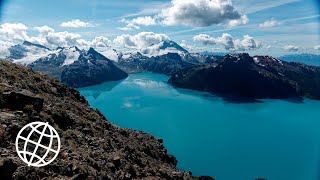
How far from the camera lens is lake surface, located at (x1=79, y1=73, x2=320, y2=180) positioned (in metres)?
88.7

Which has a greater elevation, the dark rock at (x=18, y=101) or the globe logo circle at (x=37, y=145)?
the dark rock at (x=18, y=101)

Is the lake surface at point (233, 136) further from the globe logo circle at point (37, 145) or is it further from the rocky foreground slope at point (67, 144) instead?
the globe logo circle at point (37, 145)

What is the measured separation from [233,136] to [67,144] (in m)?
112

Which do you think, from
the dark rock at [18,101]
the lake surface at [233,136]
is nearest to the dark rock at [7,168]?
the dark rock at [18,101]

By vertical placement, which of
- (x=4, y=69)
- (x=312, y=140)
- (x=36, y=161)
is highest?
(x=4, y=69)

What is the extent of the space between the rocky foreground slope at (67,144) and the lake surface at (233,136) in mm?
59044

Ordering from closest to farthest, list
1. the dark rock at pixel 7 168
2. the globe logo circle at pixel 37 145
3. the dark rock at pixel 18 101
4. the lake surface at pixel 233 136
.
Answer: the dark rock at pixel 7 168, the globe logo circle at pixel 37 145, the dark rock at pixel 18 101, the lake surface at pixel 233 136

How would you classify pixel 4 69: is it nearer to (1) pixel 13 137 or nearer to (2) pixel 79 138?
(2) pixel 79 138

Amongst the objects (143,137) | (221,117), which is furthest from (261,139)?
(143,137)

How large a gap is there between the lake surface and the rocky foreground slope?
59044 mm

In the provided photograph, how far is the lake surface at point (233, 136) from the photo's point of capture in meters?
88.7

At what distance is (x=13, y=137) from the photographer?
1692 cm

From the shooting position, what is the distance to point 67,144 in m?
19.9

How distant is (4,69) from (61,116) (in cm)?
862
